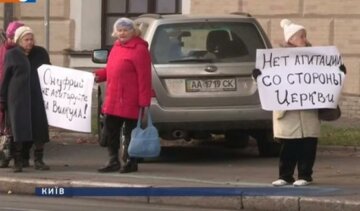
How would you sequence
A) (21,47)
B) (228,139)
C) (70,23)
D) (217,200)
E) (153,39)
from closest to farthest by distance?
1. (217,200)
2. (21,47)
3. (153,39)
4. (228,139)
5. (70,23)

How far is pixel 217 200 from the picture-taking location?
389 inches

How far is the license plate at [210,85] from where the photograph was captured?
12.0m

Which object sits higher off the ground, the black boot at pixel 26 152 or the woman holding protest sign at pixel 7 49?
the woman holding protest sign at pixel 7 49

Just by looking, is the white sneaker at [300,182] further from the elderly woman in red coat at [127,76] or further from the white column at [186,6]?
the white column at [186,6]

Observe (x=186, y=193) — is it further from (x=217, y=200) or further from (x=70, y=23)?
(x=70, y=23)

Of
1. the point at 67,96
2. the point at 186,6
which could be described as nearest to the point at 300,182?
the point at 67,96

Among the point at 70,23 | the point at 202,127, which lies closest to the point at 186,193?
the point at 202,127

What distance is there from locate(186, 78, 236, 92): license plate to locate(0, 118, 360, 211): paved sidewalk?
2.93 feet

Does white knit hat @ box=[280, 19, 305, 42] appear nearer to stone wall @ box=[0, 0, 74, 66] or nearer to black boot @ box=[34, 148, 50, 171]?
black boot @ box=[34, 148, 50, 171]

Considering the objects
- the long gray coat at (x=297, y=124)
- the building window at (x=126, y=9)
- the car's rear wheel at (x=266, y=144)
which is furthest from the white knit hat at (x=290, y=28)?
the building window at (x=126, y=9)

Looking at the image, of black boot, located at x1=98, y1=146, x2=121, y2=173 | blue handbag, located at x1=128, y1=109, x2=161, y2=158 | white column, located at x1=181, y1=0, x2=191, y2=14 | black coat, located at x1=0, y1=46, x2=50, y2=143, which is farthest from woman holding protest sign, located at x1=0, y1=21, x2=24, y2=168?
white column, located at x1=181, y1=0, x2=191, y2=14

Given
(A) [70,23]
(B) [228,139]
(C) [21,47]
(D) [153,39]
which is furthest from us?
(A) [70,23]

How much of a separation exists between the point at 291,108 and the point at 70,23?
9.65 m

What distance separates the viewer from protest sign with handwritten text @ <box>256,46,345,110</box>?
10359mm
